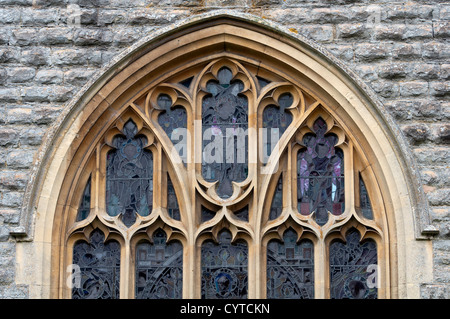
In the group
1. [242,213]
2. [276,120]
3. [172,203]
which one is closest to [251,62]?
[276,120]

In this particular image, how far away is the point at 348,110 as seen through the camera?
10906 millimetres

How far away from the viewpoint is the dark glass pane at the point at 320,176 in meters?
11.0

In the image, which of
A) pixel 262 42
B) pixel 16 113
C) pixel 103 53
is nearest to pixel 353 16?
pixel 262 42

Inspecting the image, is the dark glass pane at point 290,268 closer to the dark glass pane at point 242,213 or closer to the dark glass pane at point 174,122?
the dark glass pane at point 242,213

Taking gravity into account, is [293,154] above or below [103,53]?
below

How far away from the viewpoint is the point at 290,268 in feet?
35.5

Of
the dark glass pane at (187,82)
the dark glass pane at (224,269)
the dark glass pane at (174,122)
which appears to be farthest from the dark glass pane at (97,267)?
the dark glass pane at (187,82)

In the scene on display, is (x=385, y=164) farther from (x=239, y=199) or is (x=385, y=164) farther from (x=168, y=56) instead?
(x=168, y=56)

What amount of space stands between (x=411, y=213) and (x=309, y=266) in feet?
4.20

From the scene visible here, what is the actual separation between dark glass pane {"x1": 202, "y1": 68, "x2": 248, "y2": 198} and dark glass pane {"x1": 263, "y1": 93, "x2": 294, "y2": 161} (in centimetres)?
24

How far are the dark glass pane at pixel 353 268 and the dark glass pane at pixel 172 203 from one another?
1758mm

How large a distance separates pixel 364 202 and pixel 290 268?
1.11 meters

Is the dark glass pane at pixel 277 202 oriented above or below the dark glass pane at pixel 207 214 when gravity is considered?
above

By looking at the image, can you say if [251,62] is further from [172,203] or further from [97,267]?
[97,267]
